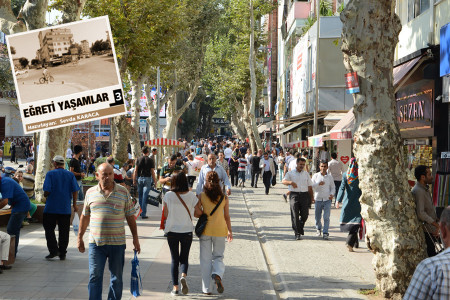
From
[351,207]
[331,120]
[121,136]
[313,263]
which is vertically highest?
[331,120]

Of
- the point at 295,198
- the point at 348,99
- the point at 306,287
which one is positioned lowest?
the point at 306,287

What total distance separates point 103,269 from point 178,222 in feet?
5.21

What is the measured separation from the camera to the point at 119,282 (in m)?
6.21

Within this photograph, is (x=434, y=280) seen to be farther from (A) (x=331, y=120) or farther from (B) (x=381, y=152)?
(A) (x=331, y=120)

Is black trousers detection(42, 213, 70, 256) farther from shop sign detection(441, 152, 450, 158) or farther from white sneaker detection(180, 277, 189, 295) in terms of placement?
shop sign detection(441, 152, 450, 158)

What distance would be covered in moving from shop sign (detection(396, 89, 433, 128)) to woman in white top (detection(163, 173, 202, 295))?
8551mm

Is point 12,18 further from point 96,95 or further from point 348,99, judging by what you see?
point 348,99

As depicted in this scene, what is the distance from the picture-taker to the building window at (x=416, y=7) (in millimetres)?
15294

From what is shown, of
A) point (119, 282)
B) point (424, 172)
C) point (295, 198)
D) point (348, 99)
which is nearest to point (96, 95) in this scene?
point (119, 282)

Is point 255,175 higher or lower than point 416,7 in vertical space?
lower

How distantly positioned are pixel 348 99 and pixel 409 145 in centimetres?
1423

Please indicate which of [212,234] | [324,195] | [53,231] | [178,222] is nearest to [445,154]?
[324,195]

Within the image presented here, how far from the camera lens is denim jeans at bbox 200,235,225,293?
768cm

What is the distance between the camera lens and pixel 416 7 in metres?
16.1
